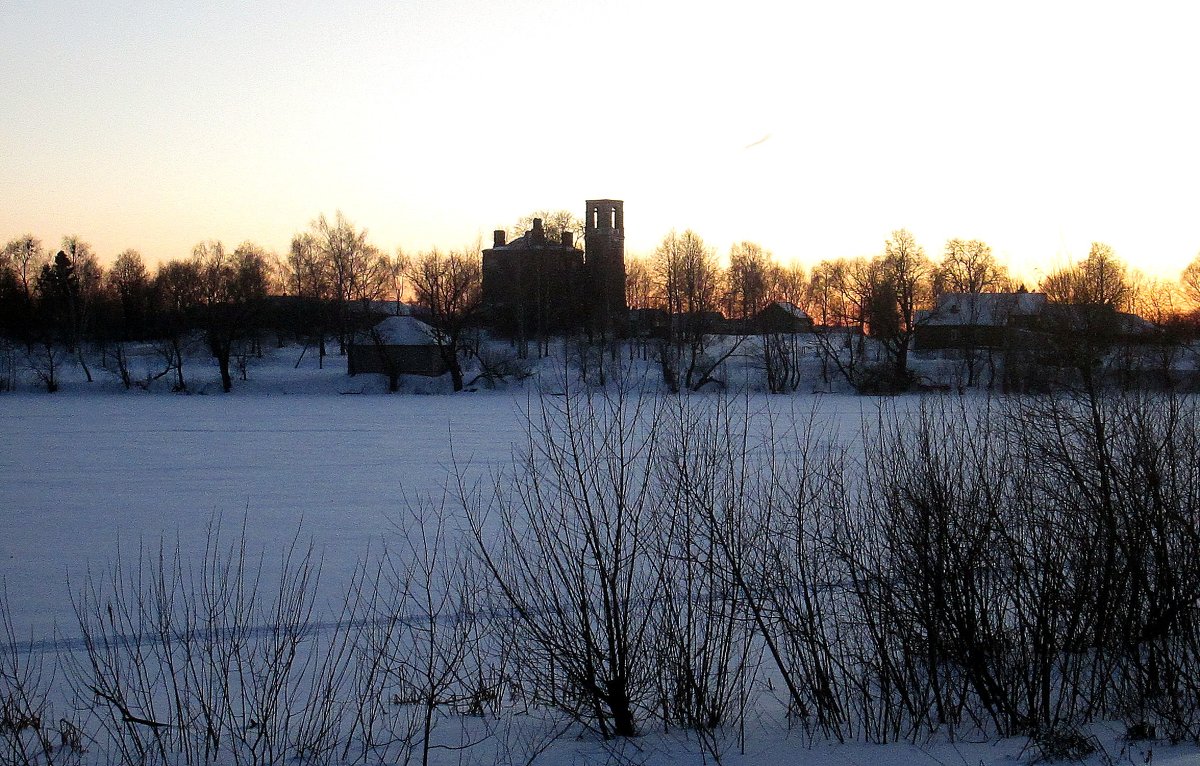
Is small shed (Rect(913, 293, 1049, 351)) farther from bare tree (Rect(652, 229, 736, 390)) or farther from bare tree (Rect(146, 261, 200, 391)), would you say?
bare tree (Rect(146, 261, 200, 391))

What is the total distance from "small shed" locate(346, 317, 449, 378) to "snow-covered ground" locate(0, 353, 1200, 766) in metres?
12.7

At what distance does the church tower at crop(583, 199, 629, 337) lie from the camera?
3108 inches

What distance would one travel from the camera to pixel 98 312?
269ft

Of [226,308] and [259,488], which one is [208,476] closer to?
[259,488]

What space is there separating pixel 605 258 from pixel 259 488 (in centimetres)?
6136

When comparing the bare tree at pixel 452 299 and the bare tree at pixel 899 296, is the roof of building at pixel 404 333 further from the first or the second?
the bare tree at pixel 899 296

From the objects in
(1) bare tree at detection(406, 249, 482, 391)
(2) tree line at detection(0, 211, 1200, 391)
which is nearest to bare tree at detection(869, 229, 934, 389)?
(2) tree line at detection(0, 211, 1200, 391)

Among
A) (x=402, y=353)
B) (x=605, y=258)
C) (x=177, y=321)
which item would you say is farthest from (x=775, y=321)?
(x=177, y=321)

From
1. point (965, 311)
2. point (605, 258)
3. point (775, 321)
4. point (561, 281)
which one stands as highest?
point (605, 258)

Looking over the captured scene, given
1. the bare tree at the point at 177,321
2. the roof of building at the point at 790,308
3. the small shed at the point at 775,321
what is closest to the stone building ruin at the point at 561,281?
the small shed at the point at 775,321

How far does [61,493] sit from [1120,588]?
72.0 feet

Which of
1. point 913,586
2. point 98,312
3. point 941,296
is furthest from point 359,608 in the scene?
point 98,312

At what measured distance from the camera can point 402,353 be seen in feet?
219

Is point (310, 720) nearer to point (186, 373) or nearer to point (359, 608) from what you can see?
point (359, 608)
